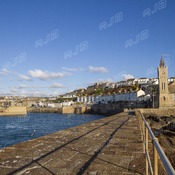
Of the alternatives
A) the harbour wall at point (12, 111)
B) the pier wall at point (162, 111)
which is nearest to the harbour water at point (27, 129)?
the pier wall at point (162, 111)

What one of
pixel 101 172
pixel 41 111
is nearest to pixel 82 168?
pixel 101 172

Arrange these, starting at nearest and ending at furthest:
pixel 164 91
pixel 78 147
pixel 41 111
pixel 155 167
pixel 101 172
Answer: pixel 155 167, pixel 101 172, pixel 78 147, pixel 164 91, pixel 41 111

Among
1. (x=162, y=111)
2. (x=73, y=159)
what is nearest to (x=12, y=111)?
(x=162, y=111)

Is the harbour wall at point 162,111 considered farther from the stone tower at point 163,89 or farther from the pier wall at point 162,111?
the stone tower at point 163,89

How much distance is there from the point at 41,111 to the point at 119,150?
119 metres

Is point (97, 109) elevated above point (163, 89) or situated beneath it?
situated beneath

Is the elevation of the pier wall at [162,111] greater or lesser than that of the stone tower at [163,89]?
lesser

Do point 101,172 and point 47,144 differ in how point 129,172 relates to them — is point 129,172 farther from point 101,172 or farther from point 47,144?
point 47,144

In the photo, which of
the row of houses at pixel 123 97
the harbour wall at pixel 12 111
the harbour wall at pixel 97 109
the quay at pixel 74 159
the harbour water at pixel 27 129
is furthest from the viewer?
the harbour wall at pixel 12 111

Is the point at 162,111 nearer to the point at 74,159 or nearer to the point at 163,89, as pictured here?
the point at 163,89

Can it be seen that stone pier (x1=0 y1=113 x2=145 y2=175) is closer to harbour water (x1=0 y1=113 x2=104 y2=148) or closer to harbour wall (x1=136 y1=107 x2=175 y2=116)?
harbour water (x1=0 y1=113 x2=104 y2=148)

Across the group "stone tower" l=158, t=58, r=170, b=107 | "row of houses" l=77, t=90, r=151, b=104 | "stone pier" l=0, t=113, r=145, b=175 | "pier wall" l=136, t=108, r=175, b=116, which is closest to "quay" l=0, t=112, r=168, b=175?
"stone pier" l=0, t=113, r=145, b=175

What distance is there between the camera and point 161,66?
184 ft

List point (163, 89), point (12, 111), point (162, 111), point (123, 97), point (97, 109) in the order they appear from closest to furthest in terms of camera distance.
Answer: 1. point (162, 111)
2. point (163, 89)
3. point (97, 109)
4. point (123, 97)
5. point (12, 111)
